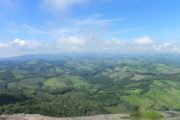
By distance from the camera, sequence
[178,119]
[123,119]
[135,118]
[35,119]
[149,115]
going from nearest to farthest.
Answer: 1. [149,115]
2. [135,118]
3. [35,119]
4. [123,119]
5. [178,119]

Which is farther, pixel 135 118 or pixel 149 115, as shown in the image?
pixel 135 118

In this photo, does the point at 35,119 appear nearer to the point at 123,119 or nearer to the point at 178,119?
the point at 123,119

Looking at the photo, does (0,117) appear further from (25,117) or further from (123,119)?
(123,119)

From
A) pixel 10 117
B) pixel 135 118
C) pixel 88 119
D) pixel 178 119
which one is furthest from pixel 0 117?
pixel 178 119

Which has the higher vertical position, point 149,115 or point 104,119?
point 149,115

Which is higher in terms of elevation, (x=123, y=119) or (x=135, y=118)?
(x=135, y=118)

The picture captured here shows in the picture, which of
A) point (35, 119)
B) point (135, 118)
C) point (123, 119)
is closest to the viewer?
point (135, 118)

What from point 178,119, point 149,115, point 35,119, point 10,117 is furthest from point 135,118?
point 178,119

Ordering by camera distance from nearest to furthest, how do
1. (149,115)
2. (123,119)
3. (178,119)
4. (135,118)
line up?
(149,115)
(135,118)
(123,119)
(178,119)

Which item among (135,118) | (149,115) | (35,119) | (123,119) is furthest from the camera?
(123,119)
